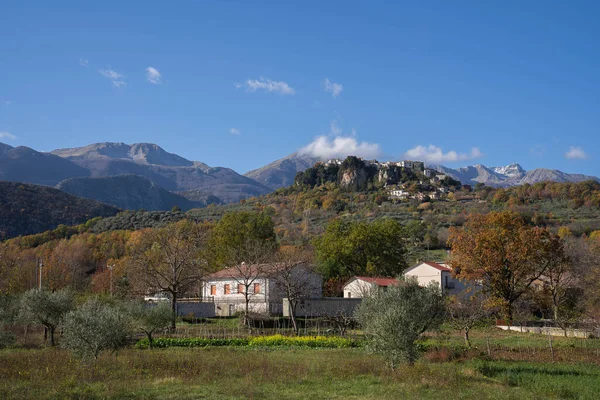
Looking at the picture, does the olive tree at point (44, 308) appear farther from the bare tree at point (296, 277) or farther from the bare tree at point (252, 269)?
the bare tree at point (252, 269)

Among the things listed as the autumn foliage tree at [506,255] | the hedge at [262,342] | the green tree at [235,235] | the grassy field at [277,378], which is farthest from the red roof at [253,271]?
the grassy field at [277,378]

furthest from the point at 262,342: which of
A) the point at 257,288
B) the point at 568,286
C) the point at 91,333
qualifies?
the point at 568,286

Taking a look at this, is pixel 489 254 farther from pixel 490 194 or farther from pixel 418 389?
pixel 490 194

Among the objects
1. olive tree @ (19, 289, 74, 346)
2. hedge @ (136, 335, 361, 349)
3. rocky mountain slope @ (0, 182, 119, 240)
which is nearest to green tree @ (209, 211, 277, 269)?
hedge @ (136, 335, 361, 349)

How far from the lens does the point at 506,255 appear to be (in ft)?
161

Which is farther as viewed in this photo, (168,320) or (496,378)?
(168,320)

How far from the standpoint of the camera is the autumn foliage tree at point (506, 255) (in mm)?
48688

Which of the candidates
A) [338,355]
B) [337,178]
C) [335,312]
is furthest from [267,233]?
[337,178]

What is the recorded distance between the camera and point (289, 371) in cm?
2266

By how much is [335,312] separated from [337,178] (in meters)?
145

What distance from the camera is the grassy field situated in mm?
18172

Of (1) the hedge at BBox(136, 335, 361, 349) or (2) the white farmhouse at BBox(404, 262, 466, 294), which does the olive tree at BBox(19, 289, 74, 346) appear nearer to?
(1) the hedge at BBox(136, 335, 361, 349)

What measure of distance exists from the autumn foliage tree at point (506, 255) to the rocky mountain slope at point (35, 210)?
339 feet

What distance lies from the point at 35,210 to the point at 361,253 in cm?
9593
